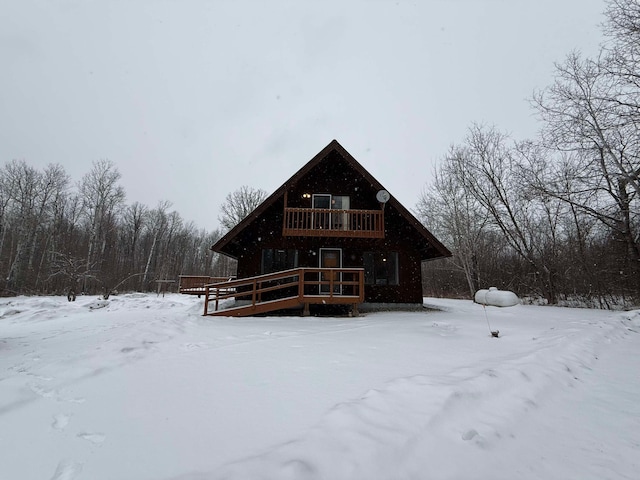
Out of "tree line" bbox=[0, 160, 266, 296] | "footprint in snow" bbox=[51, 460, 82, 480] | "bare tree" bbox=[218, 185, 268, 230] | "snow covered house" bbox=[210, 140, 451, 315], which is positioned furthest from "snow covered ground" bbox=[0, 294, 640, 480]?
"bare tree" bbox=[218, 185, 268, 230]

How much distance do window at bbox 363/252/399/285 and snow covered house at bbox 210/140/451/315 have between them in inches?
1.7

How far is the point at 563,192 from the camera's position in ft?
36.9

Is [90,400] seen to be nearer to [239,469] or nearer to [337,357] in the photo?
[239,469]

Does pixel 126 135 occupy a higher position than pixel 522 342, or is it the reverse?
pixel 126 135

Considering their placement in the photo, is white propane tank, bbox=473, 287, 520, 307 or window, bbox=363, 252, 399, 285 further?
white propane tank, bbox=473, 287, 520, 307

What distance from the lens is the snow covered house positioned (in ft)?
38.0

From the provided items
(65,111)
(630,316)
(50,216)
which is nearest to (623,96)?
(630,316)

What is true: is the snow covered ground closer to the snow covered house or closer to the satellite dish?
the snow covered house

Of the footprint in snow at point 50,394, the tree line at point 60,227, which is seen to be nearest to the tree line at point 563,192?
the footprint in snow at point 50,394

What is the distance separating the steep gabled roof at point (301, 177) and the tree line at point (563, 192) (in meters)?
5.76

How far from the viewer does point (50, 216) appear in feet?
84.1

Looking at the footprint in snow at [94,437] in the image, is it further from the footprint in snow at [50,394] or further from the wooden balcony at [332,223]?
the wooden balcony at [332,223]

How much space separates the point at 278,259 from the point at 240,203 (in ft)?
68.0

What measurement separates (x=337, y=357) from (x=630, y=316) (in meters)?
10.3
